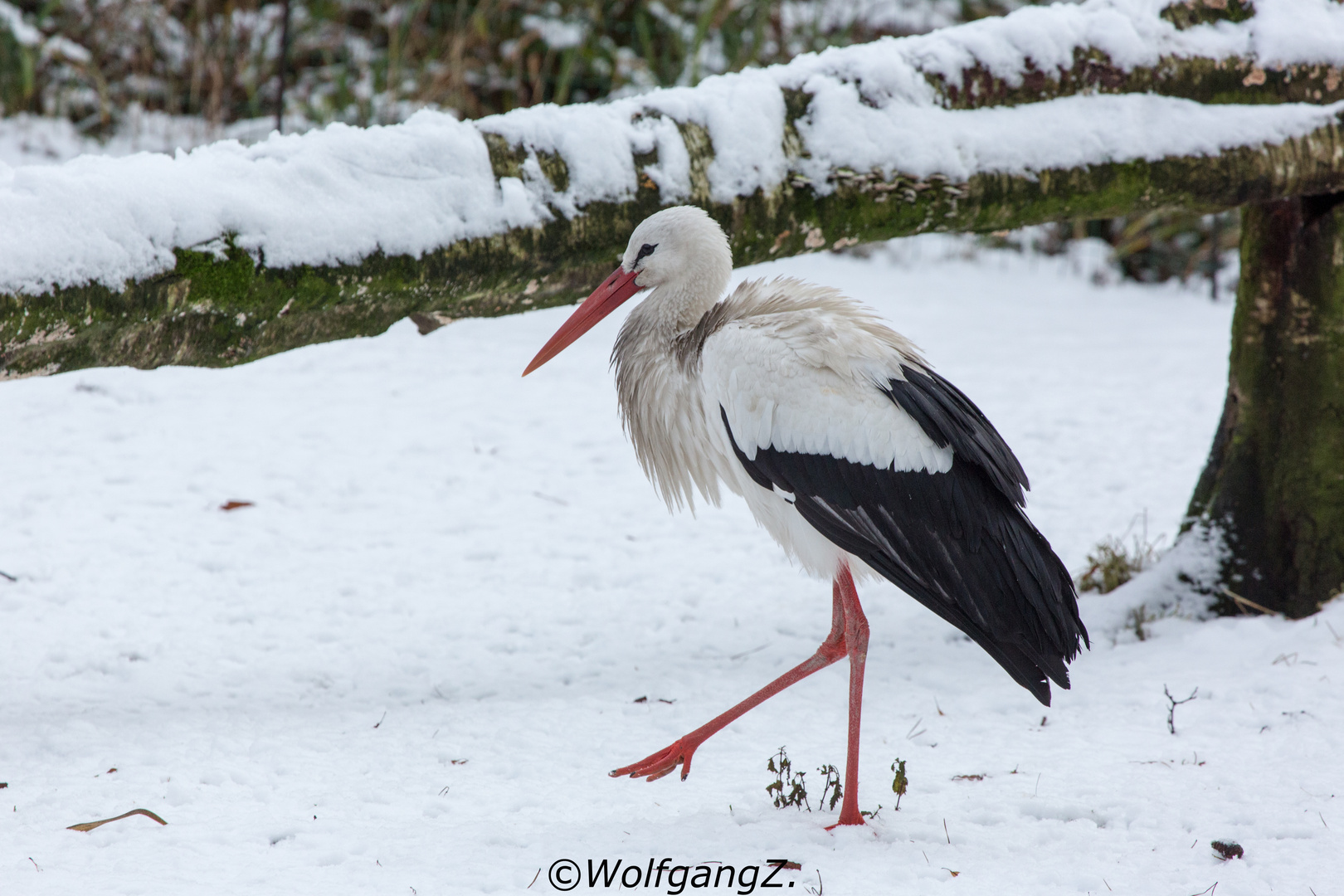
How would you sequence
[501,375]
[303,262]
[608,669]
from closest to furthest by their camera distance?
[303,262]
[608,669]
[501,375]

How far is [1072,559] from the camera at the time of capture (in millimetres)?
4371

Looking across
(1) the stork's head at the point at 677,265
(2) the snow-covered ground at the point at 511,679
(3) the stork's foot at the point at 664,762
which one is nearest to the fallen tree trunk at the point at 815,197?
(1) the stork's head at the point at 677,265

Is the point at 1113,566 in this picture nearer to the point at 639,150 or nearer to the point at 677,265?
the point at 677,265

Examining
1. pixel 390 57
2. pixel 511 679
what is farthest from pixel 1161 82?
pixel 390 57

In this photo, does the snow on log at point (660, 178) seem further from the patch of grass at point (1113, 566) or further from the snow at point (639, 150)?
the patch of grass at point (1113, 566)

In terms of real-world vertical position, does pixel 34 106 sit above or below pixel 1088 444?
above

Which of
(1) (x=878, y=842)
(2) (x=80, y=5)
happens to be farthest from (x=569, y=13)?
(1) (x=878, y=842)

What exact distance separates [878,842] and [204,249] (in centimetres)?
204

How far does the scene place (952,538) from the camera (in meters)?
2.58

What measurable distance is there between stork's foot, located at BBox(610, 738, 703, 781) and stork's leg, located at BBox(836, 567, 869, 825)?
1.27 ft

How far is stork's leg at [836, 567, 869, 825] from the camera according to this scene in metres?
2.58

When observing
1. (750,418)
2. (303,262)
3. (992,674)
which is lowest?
(992,674)

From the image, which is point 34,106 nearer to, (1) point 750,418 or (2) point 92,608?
(2) point 92,608

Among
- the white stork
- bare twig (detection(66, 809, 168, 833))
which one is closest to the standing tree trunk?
the white stork
